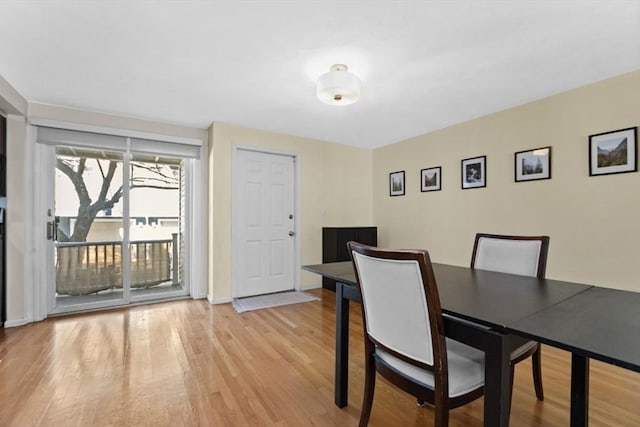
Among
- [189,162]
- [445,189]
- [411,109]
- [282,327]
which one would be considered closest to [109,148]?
[189,162]

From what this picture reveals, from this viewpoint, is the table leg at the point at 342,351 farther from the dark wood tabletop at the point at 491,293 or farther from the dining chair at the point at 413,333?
the dining chair at the point at 413,333

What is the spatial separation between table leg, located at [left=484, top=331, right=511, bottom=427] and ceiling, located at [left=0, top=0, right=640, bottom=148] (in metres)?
1.71

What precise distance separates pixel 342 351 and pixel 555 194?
8.39 feet

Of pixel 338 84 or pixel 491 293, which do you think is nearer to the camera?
pixel 491 293

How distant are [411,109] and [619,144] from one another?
68.9 inches

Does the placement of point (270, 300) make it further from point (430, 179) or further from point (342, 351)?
point (430, 179)

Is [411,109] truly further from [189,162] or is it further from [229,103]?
[189,162]

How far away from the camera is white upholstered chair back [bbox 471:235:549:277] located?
175 centimetres

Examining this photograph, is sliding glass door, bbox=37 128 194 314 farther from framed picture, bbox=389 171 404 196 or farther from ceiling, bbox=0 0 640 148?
framed picture, bbox=389 171 404 196

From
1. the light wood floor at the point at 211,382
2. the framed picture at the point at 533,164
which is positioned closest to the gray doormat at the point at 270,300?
the light wood floor at the point at 211,382

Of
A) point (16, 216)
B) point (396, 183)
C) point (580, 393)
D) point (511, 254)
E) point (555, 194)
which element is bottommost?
point (580, 393)

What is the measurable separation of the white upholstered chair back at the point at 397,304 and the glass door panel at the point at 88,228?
11.2 feet

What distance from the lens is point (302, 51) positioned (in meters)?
2.06

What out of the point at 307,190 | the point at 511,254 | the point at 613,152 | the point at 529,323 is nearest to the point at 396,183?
the point at 307,190
